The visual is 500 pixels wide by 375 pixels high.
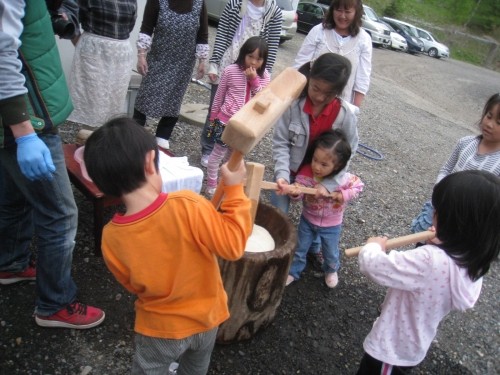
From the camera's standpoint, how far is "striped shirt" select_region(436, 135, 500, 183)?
2357mm

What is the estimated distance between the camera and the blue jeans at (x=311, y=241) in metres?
2.67

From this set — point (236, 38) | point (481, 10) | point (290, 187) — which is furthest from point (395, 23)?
point (290, 187)

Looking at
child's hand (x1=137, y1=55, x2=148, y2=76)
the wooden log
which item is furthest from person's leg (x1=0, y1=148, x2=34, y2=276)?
child's hand (x1=137, y1=55, x2=148, y2=76)

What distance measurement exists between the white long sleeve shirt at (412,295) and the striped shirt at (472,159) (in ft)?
3.38

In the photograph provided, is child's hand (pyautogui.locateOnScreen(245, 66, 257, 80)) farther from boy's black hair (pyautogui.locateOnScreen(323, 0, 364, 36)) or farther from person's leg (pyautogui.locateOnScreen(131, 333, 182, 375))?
person's leg (pyautogui.locateOnScreen(131, 333, 182, 375))

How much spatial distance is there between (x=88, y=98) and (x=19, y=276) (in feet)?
5.39

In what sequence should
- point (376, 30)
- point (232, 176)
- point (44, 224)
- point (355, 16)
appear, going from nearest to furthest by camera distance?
point (232, 176)
point (44, 224)
point (355, 16)
point (376, 30)

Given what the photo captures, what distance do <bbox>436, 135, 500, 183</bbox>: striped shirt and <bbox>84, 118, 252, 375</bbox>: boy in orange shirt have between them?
1.76 meters

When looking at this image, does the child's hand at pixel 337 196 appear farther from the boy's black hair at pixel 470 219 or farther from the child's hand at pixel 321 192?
the boy's black hair at pixel 470 219

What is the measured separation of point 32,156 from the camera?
150 cm

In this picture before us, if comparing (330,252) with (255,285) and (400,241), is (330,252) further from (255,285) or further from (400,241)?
(400,241)

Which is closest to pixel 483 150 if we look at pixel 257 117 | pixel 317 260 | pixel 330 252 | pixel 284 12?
pixel 330 252

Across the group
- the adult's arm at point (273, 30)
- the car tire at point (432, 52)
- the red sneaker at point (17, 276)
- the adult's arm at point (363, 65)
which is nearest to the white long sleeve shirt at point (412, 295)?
the red sneaker at point (17, 276)

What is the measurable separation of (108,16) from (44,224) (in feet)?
6.35
